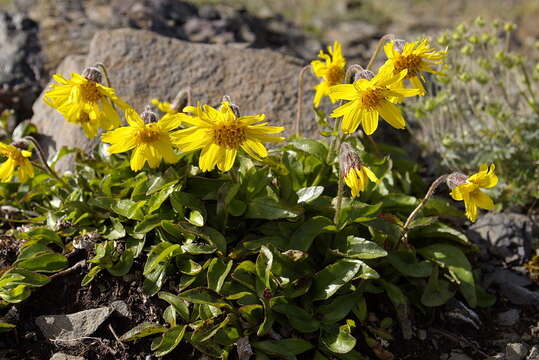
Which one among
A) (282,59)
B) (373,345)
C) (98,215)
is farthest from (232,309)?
(282,59)

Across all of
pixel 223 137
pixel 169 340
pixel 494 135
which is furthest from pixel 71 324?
pixel 494 135

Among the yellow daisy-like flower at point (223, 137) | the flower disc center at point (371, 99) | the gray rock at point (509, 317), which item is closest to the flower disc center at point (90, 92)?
the yellow daisy-like flower at point (223, 137)

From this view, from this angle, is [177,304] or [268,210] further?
[268,210]

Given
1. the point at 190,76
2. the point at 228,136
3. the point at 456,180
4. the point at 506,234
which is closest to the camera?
the point at 228,136

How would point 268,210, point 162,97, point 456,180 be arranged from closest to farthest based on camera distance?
point 456,180
point 268,210
point 162,97

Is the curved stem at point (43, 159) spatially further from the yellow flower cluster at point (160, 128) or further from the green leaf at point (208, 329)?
the green leaf at point (208, 329)

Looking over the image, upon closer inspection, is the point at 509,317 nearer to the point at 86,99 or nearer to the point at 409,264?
the point at 409,264
